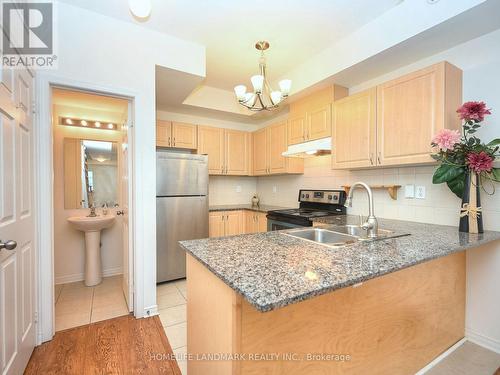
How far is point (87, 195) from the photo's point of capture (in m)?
3.15

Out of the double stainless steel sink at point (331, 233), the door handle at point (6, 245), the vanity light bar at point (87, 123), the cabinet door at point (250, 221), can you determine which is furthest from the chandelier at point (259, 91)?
the vanity light bar at point (87, 123)

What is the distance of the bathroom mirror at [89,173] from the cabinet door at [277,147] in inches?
87.0

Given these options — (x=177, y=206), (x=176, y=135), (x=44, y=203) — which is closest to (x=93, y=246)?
(x=177, y=206)

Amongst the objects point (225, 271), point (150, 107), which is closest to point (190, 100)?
point (150, 107)

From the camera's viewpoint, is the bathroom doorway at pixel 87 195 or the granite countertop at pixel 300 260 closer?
the granite countertop at pixel 300 260

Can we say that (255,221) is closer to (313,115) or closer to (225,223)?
(225,223)

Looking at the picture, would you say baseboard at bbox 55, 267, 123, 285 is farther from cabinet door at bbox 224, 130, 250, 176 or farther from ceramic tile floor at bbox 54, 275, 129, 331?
cabinet door at bbox 224, 130, 250, 176

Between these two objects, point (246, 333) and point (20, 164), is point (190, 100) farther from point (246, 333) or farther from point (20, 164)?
point (246, 333)

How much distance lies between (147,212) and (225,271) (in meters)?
1.56

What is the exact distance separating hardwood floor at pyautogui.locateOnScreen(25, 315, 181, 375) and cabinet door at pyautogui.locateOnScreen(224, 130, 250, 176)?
7.99 ft

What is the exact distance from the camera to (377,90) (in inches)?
85.7

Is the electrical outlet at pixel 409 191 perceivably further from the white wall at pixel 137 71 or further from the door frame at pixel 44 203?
the door frame at pixel 44 203

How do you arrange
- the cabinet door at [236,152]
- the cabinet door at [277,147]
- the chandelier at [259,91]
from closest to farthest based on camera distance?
the chandelier at [259,91]
the cabinet door at [277,147]
the cabinet door at [236,152]

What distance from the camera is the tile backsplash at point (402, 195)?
184 cm
